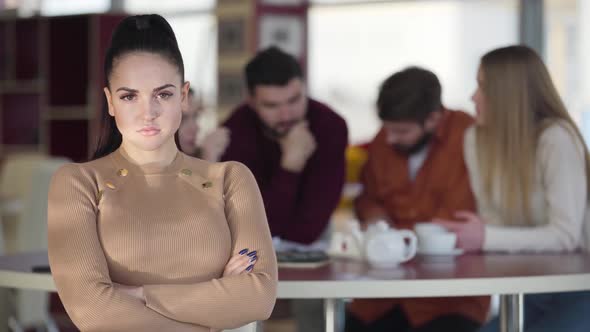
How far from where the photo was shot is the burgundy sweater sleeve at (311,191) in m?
2.84

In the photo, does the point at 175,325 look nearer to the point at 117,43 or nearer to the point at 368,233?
the point at 117,43

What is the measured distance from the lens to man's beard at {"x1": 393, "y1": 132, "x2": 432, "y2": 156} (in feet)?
9.19

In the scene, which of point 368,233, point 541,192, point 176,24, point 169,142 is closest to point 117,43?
point 169,142

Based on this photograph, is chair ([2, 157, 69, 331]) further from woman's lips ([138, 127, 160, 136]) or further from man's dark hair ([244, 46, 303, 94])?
woman's lips ([138, 127, 160, 136])

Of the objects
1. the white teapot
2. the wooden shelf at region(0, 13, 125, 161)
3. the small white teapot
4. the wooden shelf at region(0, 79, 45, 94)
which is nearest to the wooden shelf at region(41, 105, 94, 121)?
the wooden shelf at region(0, 13, 125, 161)

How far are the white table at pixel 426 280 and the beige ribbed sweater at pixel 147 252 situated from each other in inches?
11.7

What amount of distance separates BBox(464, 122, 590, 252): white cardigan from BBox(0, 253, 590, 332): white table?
0.64 feet

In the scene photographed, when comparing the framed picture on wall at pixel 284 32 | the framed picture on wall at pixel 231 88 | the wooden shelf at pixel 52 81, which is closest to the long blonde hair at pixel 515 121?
the framed picture on wall at pixel 284 32

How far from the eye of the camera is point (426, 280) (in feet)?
6.02

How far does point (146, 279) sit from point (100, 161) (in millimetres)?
237

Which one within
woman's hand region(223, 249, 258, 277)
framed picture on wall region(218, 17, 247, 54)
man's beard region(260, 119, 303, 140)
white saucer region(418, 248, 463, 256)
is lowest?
white saucer region(418, 248, 463, 256)

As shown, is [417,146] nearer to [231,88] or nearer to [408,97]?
[408,97]

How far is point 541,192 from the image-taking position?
2471 mm

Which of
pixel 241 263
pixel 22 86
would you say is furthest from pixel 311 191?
pixel 22 86
